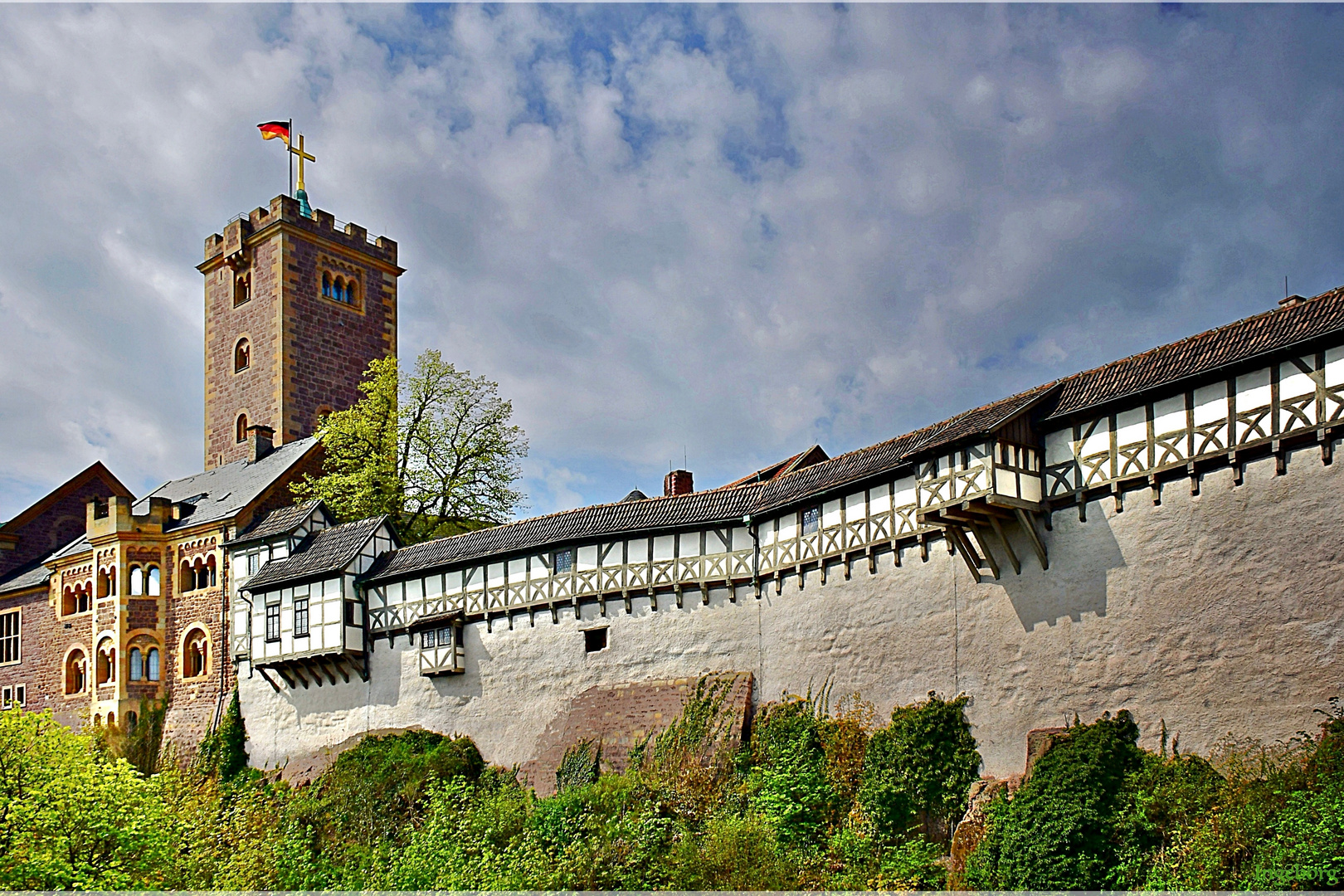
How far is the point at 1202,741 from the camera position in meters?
18.7

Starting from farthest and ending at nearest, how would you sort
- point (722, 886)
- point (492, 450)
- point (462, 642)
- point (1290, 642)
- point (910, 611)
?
point (492, 450), point (462, 642), point (910, 611), point (722, 886), point (1290, 642)

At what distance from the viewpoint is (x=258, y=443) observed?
41.4 m

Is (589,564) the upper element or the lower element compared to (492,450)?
lower

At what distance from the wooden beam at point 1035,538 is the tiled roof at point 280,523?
20.6 meters

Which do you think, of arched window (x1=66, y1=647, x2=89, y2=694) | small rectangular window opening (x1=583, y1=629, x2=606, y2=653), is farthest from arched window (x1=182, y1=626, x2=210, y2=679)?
small rectangular window opening (x1=583, y1=629, x2=606, y2=653)

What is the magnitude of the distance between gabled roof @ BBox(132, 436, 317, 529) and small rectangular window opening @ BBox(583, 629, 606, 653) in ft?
44.2

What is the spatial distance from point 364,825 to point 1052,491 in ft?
50.2

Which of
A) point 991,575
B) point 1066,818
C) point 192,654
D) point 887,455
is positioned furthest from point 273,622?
point 1066,818

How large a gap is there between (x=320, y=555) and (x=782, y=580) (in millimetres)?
13423

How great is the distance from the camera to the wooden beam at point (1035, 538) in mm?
21062

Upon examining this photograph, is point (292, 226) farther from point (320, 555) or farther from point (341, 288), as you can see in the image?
point (320, 555)

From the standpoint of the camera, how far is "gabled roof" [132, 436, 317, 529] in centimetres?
3772

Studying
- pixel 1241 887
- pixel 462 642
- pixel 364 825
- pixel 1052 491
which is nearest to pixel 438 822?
pixel 364 825

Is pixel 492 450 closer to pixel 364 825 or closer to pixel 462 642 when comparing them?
pixel 462 642
